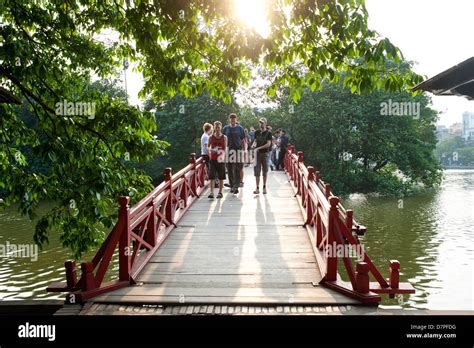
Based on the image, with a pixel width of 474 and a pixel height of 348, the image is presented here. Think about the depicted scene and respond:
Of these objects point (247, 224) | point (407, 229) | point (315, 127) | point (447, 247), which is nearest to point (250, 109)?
point (315, 127)

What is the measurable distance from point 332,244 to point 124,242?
9.48ft

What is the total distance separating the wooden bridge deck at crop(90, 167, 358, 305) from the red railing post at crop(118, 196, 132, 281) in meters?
0.29

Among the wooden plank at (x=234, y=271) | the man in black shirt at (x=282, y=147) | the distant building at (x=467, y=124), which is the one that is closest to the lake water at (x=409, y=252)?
the wooden plank at (x=234, y=271)

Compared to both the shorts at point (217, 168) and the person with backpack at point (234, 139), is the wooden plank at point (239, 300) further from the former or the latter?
the person with backpack at point (234, 139)

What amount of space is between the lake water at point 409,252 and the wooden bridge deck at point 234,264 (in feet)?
11.4

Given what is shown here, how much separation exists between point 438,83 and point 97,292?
4.85 metres

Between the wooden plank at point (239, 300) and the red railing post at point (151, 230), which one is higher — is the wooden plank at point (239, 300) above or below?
below

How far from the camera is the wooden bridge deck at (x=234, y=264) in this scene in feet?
19.5

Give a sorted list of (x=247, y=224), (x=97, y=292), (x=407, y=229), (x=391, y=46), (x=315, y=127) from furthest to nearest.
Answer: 1. (x=315, y=127)
2. (x=407, y=229)
3. (x=247, y=224)
4. (x=97, y=292)
5. (x=391, y=46)

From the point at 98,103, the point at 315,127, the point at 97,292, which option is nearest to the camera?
the point at 97,292

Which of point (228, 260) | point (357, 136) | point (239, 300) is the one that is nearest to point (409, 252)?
point (357, 136)

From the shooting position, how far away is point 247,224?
10.1 meters
